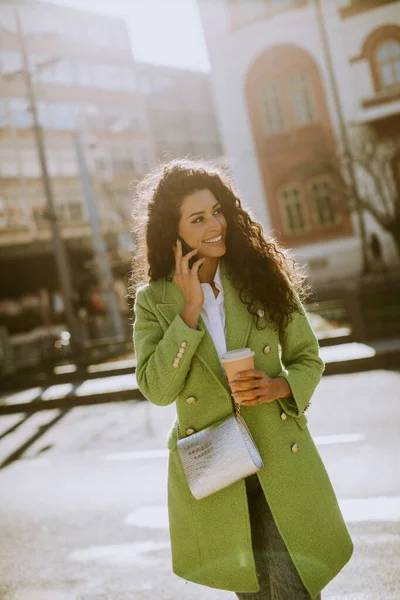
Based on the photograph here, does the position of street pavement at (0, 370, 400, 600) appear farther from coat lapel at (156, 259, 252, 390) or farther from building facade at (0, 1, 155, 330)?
building facade at (0, 1, 155, 330)

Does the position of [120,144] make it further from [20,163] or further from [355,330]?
[355,330]

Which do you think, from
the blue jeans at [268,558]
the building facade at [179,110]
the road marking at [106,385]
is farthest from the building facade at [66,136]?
the blue jeans at [268,558]

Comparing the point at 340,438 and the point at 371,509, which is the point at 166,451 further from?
the point at 371,509

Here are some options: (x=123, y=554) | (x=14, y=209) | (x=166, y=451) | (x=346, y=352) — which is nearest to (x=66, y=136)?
(x=14, y=209)

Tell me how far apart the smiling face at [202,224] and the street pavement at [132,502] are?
2.25 meters

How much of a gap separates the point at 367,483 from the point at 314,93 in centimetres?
2317

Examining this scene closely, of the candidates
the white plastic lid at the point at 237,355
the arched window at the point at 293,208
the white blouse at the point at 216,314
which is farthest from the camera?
the arched window at the point at 293,208

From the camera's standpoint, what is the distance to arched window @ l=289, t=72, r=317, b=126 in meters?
26.6

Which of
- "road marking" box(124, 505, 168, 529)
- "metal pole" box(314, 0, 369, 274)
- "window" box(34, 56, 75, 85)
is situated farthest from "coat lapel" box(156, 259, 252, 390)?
"window" box(34, 56, 75, 85)

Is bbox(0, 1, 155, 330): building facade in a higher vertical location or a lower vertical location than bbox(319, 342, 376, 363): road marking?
higher

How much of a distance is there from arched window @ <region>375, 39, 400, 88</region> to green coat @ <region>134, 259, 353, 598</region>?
2498 centimetres

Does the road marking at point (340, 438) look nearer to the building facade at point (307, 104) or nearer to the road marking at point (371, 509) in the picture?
the road marking at point (371, 509)

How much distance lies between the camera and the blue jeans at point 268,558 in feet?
7.50

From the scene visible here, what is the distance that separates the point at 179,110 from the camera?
2215 inches
